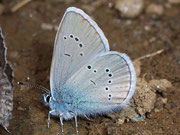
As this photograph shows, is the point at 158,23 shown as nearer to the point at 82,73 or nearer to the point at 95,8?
the point at 95,8

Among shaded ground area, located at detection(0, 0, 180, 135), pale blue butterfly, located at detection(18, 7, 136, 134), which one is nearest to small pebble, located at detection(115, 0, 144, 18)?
shaded ground area, located at detection(0, 0, 180, 135)

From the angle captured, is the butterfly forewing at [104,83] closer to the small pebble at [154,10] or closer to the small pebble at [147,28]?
the small pebble at [147,28]

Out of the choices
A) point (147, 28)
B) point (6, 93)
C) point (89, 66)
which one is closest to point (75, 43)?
point (89, 66)

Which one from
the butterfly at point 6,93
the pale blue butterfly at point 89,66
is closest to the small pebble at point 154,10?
the pale blue butterfly at point 89,66

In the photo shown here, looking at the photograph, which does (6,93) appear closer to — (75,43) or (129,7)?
(75,43)

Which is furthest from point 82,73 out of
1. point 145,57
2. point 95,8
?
point 95,8

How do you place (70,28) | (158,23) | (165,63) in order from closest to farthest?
(70,28)
(165,63)
(158,23)
